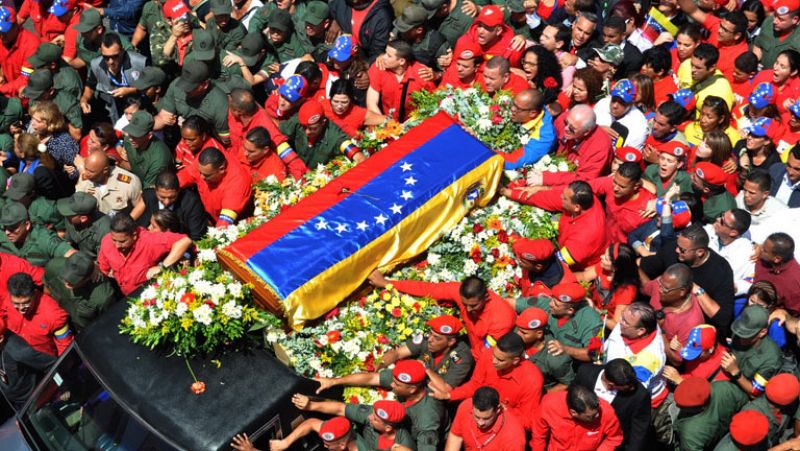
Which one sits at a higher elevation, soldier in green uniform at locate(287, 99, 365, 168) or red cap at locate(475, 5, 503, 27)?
red cap at locate(475, 5, 503, 27)

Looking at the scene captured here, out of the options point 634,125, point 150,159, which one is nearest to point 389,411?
point 634,125

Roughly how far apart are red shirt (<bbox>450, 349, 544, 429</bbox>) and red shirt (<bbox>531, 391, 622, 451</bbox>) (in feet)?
0.86

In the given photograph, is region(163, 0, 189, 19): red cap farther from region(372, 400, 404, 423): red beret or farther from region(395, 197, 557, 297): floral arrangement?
region(372, 400, 404, 423): red beret

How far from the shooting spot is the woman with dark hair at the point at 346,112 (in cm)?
1059

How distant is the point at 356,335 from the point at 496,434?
1556mm

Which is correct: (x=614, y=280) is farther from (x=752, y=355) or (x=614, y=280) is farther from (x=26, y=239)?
(x=26, y=239)

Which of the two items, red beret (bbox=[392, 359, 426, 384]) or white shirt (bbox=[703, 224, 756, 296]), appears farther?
white shirt (bbox=[703, 224, 756, 296])

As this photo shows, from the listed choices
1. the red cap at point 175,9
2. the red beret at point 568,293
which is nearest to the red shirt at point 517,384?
the red beret at point 568,293

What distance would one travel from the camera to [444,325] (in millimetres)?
8219

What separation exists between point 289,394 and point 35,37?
26.8 feet

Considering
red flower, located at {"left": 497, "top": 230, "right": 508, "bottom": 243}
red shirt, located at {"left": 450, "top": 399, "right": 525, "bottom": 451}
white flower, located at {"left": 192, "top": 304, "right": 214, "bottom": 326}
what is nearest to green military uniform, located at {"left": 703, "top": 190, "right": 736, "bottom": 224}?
red flower, located at {"left": 497, "top": 230, "right": 508, "bottom": 243}

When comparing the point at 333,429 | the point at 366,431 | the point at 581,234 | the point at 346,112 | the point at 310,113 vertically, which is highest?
the point at 310,113

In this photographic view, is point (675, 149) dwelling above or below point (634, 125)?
above

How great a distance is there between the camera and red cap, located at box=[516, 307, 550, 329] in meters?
8.16
